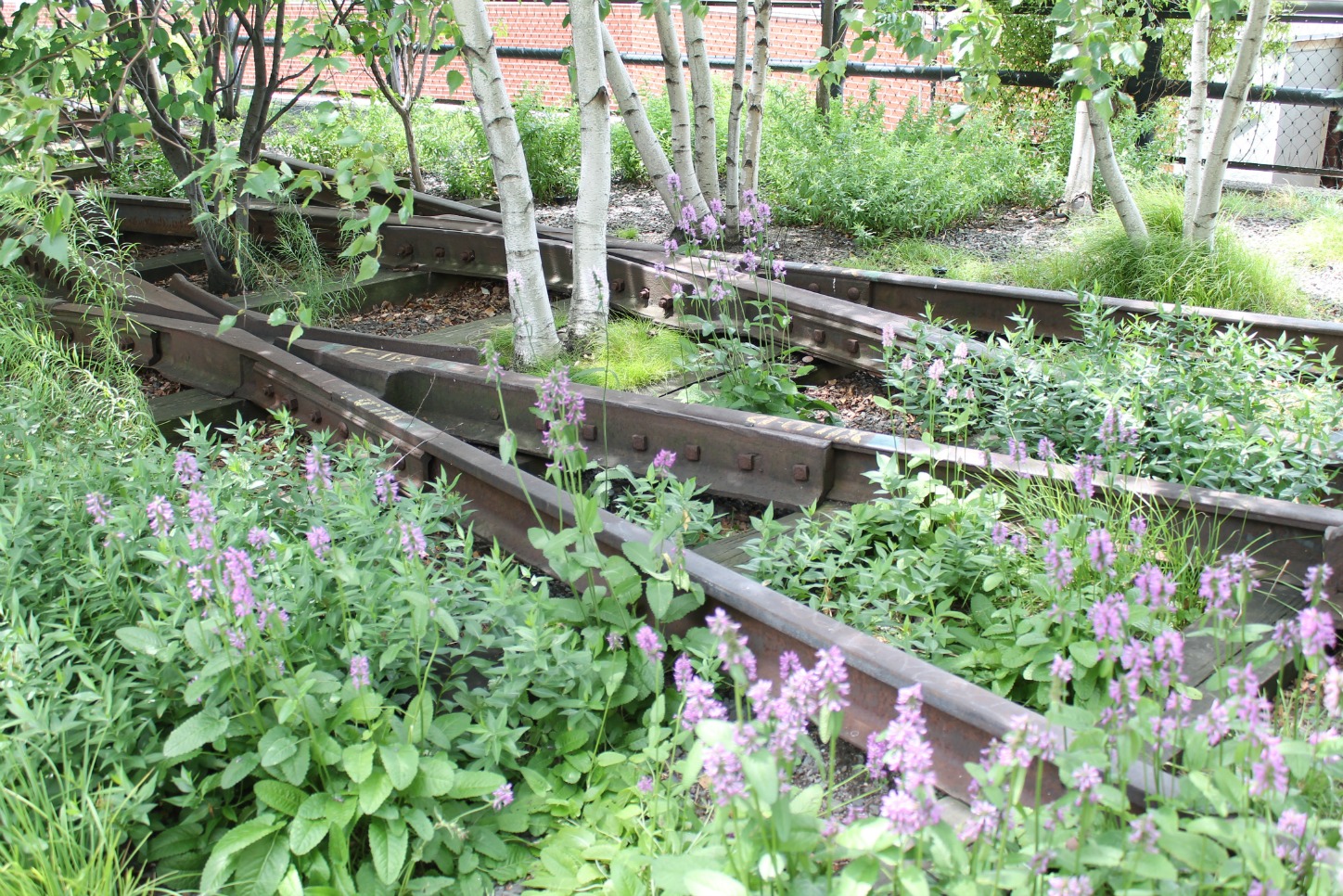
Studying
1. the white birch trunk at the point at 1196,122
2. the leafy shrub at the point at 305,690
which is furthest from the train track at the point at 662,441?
the white birch trunk at the point at 1196,122

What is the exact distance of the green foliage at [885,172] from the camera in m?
8.66

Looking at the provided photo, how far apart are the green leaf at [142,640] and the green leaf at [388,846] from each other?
2.25 feet

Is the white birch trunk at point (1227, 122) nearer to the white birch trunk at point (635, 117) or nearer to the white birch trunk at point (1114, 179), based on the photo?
the white birch trunk at point (1114, 179)

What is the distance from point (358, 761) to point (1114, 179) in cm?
566

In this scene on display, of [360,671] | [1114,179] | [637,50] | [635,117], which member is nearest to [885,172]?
[1114,179]

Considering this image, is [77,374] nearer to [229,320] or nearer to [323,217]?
[229,320]

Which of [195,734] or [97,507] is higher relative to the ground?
[97,507]

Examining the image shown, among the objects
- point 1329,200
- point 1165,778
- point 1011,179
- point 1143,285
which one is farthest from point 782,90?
point 1165,778

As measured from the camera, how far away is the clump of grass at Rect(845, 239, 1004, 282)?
7090 millimetres

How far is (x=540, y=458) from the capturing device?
4754 millimetres

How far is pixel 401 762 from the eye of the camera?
8.29 feet

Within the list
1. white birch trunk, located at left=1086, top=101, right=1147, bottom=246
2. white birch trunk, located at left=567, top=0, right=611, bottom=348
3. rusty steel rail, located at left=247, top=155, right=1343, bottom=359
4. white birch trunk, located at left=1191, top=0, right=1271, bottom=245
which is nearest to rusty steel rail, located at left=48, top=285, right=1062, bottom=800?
white birch trunk, located at left=567, top=0, right=611, bottom=348

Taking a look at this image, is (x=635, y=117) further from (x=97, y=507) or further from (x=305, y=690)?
(x=305, y=690)

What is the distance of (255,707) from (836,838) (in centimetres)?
141
